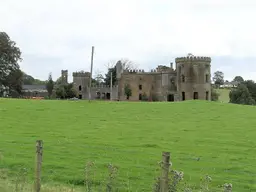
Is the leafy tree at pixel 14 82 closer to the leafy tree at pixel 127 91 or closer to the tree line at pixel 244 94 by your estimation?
the leafy tree at pixel 127 91

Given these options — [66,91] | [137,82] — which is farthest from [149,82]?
[66,91]

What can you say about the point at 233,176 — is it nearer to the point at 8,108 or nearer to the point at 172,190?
the point at 172,190

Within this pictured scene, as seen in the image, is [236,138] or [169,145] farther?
[236,138]

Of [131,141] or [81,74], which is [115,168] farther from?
Result: [81,74]

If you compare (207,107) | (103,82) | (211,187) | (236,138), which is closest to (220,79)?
(103,82)

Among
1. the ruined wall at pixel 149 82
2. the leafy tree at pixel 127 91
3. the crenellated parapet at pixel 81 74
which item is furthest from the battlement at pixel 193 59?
the crenellated parapet at pixel 81 74

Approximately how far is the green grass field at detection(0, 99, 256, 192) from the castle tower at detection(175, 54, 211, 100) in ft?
141

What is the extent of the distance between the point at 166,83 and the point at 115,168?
260 ft

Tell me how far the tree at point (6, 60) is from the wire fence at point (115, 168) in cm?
6706

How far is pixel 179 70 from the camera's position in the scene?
88.2m

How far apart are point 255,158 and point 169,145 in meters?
4.39

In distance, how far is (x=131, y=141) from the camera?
2289cm

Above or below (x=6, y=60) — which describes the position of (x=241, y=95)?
below

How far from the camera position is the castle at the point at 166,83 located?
86562mm
